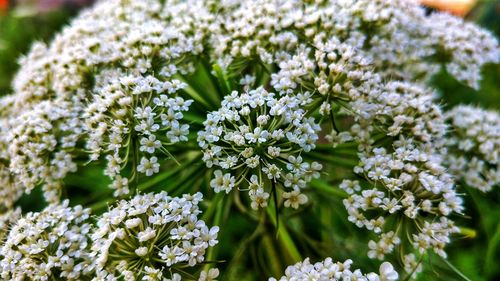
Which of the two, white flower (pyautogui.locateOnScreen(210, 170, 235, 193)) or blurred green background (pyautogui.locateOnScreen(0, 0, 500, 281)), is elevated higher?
white flower (pyautogui.locateOnScreen(210, 170, 235, 193))

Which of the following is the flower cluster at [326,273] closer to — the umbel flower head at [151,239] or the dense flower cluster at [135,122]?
the umbel flower head at [151,239]

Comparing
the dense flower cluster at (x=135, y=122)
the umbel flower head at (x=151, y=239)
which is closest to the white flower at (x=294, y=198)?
the umbel flower head at (x=151, y=239)

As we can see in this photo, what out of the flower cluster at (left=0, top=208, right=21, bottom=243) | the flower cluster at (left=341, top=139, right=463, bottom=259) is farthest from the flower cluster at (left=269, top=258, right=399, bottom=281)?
the flower cluster at (left=0, top=208, right=21, bottom=243)

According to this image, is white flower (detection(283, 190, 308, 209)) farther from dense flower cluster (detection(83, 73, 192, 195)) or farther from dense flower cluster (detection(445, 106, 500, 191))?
dense flower cluster (detection(445, 106, 500, 191))

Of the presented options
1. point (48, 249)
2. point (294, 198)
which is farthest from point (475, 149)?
point (48, 249)

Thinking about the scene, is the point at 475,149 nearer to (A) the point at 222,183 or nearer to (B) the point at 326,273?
(B) the point at 326,273

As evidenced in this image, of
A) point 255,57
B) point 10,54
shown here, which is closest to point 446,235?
point 255,57

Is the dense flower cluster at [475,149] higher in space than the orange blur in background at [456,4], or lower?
higher
